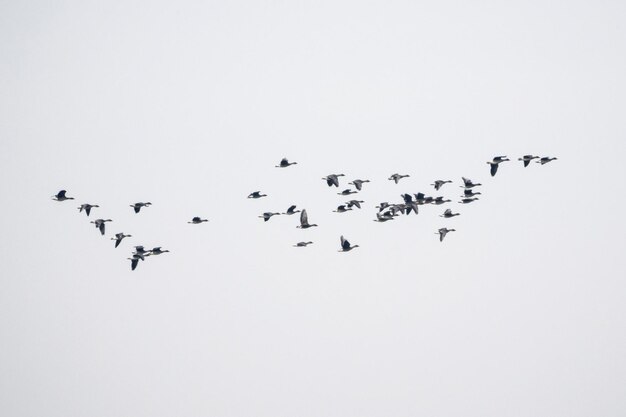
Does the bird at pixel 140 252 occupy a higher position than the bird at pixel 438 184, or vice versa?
the bird at pixel 438 184

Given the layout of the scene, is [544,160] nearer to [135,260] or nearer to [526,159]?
[526,159]

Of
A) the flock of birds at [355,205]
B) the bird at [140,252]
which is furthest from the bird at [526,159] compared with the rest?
the bird at [140,252]

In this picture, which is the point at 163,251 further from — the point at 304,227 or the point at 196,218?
the point at 304,227

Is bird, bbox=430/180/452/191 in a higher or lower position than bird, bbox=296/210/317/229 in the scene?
higher

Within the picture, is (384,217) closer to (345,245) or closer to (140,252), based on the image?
(345,245)

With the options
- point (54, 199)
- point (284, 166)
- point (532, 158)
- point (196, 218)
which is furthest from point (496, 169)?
point (54, 199)

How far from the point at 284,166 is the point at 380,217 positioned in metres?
9.32

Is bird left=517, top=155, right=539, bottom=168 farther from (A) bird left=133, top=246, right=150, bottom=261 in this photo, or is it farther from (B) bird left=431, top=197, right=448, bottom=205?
(A) bird left=133, top=246, right=150, bottom=261

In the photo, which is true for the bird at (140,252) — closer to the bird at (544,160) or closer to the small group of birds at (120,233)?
the small group of birds at (120,233)

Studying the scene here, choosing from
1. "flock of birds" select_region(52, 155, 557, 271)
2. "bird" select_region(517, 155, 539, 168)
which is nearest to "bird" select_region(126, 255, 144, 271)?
"flock of birds" select_region(52, 155, 557, 271)

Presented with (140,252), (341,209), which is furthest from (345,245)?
(140,252)

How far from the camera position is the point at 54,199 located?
245 ft

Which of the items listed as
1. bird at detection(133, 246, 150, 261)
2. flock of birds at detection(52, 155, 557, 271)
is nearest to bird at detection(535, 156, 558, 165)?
flock of birds at detection(52, 155, 557, 271)

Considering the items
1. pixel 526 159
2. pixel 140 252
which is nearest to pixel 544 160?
pixel 526 159
